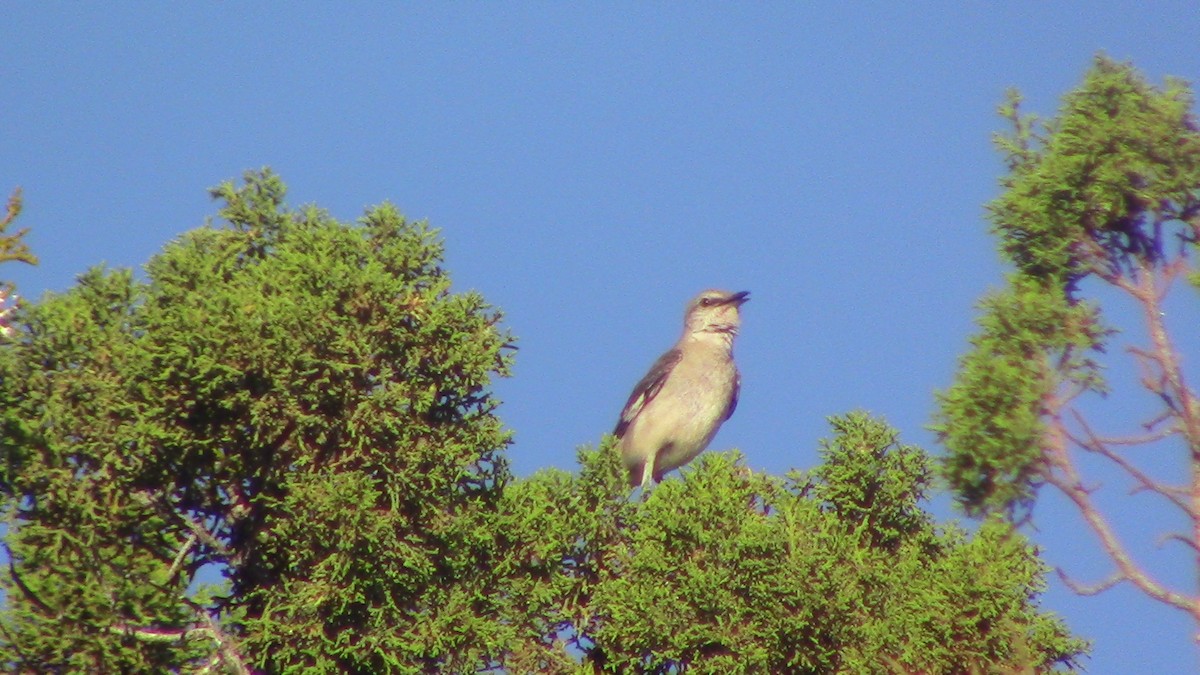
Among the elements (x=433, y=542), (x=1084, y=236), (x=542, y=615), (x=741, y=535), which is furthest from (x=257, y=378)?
(x=1084, y=236)

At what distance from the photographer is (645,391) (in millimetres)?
13438

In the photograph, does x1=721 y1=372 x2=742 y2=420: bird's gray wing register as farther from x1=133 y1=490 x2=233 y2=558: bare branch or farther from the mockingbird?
x1=133 y1=490 x2=233 y2=558: bare branch

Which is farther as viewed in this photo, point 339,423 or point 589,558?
point 589,558

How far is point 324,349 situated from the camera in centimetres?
721

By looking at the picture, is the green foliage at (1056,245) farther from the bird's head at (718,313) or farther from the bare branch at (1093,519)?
the bird's head at (718,313)

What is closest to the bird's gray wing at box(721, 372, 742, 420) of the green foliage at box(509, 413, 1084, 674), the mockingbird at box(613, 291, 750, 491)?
the mockingbird at box(613, 291, 750, 491)

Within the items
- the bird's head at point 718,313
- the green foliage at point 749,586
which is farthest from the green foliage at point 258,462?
the bird's head at point 718,313

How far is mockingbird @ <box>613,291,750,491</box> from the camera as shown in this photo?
42.9ft

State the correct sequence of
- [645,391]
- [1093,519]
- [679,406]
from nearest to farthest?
[1093,519], [679,406], [645,391]

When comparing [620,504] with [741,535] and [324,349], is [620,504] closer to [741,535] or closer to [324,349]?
[741,535]

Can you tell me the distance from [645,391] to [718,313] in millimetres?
1211

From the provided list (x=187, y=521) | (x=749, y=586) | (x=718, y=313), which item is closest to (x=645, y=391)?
(x=718, y=313)

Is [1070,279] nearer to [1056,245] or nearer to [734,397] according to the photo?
[1056,245]

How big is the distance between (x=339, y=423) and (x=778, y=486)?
2.56 m
